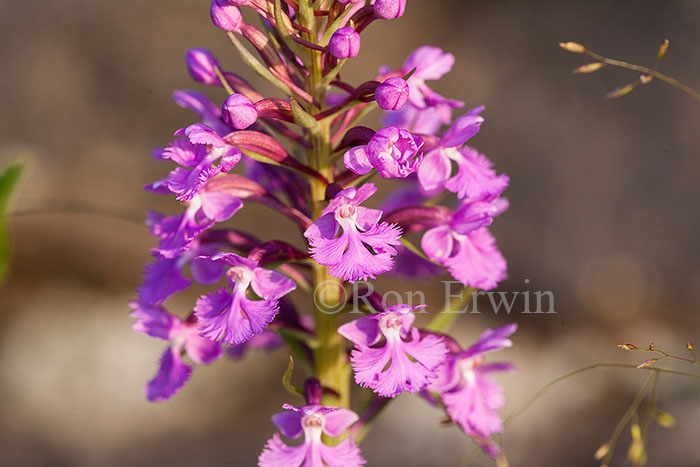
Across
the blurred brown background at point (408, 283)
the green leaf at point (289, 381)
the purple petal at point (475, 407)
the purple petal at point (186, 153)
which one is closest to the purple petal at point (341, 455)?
the green leaf at point (289, 381)

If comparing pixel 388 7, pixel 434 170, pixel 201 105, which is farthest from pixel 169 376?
pixel 388 7

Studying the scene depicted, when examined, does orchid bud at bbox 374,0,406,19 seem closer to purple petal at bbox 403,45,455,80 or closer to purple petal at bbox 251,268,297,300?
purple petal at bbox 403,45,455,80

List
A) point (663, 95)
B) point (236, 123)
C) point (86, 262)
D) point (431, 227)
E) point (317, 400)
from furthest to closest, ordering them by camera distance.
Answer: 1. point (86, 262)
2. point (663, 95)
3. point (431, 227)
4. point (317, 400)
5. point (236, 123)

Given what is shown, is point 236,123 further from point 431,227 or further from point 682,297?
point 682,297

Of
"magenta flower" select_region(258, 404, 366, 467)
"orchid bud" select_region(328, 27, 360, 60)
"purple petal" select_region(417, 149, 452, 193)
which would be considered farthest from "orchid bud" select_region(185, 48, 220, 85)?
"magenta flower" select_region(258, 404, 366, 467)

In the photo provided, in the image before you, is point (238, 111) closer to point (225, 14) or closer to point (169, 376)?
point (225, 14)

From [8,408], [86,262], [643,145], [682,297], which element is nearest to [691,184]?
[643,145]
